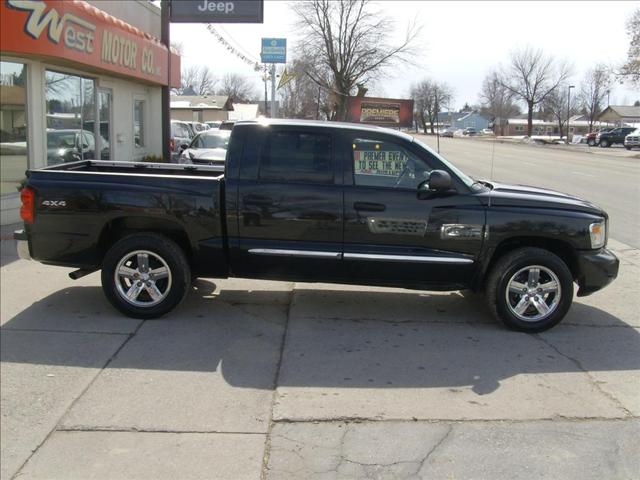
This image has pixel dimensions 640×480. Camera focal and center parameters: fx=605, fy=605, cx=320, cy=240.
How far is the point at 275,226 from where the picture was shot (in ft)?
17.5

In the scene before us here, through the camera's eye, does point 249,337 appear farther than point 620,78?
No

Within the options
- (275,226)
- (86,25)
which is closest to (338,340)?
(275,226)

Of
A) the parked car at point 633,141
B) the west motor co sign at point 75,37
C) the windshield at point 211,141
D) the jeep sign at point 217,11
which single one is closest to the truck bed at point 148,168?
the west motor co sign at point 75,37

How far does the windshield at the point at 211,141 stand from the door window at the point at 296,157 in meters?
11.1

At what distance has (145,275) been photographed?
5500 millimetres

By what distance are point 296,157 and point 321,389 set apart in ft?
7.01

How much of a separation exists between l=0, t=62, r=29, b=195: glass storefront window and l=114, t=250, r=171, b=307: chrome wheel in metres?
5.69

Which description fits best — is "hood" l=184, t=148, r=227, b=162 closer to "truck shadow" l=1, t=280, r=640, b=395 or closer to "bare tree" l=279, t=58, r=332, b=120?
"truck shadow" l=1, t=280, r=640, b=395

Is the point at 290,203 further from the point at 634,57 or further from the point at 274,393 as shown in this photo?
the point at 634,57

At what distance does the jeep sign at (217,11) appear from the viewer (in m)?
14.6

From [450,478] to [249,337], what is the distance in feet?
7.86

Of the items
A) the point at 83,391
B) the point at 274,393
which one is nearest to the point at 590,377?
the point at 274,393

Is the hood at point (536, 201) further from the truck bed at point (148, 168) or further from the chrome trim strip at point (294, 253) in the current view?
the truck bed at point (148, 168)

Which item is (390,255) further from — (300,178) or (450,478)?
(450,478)
